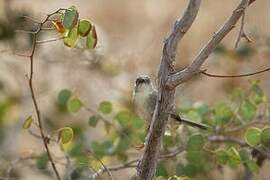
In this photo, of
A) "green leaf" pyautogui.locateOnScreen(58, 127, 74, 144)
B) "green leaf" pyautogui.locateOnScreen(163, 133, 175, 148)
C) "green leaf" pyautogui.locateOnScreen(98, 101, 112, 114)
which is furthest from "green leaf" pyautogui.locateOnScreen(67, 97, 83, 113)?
"green leaf" pyautogui.locateOnScreen(58, 127, 74, 144)

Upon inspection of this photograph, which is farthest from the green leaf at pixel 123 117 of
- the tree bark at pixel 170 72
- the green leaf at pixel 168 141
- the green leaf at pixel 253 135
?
the tree bark at pixel 170 72

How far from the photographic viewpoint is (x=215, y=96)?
3.79 m

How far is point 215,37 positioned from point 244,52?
64.0 inches

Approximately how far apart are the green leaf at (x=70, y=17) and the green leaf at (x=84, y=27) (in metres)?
0.05

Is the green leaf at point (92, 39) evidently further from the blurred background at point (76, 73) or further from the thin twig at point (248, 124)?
the blurred background at point (76, 73)

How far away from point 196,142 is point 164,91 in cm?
49

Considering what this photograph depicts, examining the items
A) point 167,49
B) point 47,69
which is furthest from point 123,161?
point 47,69

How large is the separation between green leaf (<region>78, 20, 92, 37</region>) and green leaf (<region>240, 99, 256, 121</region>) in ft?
2.09

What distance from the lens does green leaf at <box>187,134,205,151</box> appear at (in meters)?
1.50

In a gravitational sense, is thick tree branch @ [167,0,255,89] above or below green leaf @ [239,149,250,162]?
above

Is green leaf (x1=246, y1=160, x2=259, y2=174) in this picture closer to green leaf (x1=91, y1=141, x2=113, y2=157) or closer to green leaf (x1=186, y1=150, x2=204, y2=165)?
green leaf (x1=186, y1=150, x2=204, y2=165)

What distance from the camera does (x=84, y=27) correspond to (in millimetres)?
1239

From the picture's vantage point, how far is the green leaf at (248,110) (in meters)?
1.74

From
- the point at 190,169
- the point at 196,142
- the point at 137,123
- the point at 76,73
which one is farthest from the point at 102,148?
the point at 76,73
